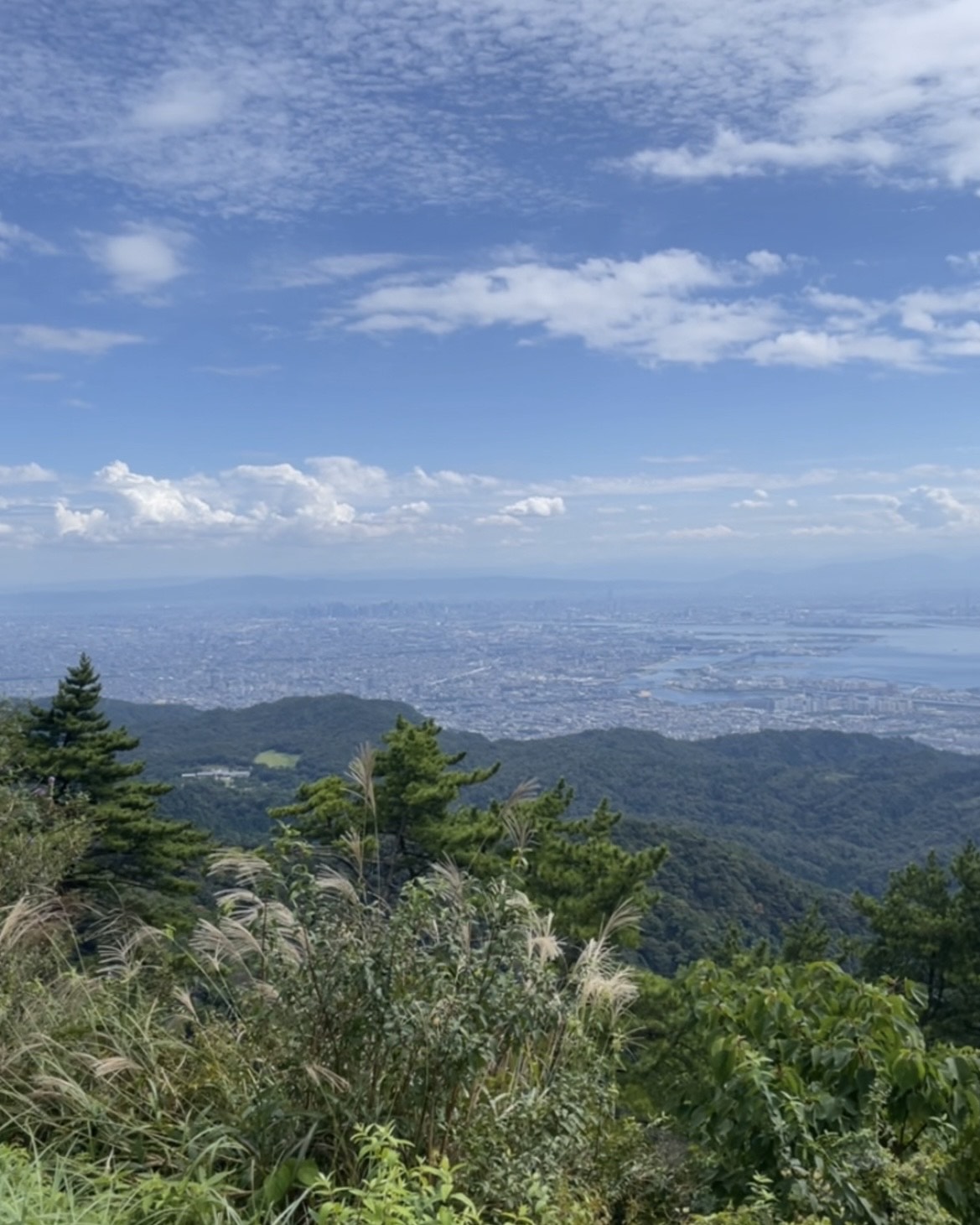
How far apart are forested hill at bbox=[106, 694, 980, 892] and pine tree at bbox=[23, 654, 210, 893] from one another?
20236 millimetres

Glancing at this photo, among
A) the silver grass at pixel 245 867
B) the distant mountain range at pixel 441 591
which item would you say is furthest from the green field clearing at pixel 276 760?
the distant mountain range at pixel 441 591

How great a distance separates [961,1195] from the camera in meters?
1.89

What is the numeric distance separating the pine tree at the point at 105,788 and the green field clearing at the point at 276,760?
92.8 ft

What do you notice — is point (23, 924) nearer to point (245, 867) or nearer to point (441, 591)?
point (245, 867)

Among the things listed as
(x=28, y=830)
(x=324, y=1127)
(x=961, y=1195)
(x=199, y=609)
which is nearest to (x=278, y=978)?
(x=324, y=1127)

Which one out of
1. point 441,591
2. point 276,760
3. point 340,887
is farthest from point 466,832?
point 441,591

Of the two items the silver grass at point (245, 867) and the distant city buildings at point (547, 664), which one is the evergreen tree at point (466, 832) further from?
the distant city buildings at point (547, 664)

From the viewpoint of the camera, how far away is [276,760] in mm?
41688

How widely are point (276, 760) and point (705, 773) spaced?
23.9 metres

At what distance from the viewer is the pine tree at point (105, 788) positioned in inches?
424

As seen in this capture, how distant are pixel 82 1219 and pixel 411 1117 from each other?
817mm

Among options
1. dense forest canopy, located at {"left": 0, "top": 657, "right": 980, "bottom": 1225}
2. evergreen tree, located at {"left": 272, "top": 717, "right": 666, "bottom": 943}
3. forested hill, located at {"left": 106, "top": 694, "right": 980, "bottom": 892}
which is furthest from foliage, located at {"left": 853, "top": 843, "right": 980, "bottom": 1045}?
forested hill, located at {"left": 106, "top": 694, "right": 980, "bottom": 892}

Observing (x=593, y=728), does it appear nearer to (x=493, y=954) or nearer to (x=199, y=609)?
(x=493, y=954)

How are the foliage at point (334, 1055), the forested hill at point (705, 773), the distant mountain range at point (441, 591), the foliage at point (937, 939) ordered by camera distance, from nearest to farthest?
the foliage at point (334, 1055) → the foliage at point (937, 939) → the forested hill at point (705, 773) → the distant mountain range at point (441, 591)
